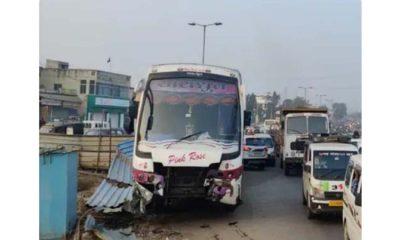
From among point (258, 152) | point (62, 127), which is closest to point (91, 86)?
point (62, 127)

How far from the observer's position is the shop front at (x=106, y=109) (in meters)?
5.54

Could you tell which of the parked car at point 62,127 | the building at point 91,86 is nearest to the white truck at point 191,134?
the building at point 91,86

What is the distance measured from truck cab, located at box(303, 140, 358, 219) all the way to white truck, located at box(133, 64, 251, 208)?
106 centimetres

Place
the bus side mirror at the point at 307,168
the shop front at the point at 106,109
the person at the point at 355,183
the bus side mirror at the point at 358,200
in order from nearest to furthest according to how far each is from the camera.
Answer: the bus side mirror at the point at 358,200, the person at the point at 355,183, the shop front at the point at 106,109, the bus side mirror at the point at 307,168

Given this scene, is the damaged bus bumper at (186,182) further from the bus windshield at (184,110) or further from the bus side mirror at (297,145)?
the bus side mirror at (297,145)

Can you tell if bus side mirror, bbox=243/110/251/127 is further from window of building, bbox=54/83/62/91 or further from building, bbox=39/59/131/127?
window of building, bbox=54/83/62/91

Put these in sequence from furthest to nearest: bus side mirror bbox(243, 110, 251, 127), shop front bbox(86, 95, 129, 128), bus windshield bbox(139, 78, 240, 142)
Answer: bus side mirror bbox(243, 110, 251, 127) < bus windshield bbox(139, 78, 240, 142) < shop front bbox(86, 95, 129, 128)

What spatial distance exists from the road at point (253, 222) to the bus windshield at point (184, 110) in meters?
0.90

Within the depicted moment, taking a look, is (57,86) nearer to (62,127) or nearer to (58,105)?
(58,105)

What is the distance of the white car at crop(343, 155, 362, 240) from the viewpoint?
4598 mm

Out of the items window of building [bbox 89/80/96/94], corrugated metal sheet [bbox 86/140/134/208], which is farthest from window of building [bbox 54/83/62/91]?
corrugated metal sheet [bbox 86/140/134/208]
